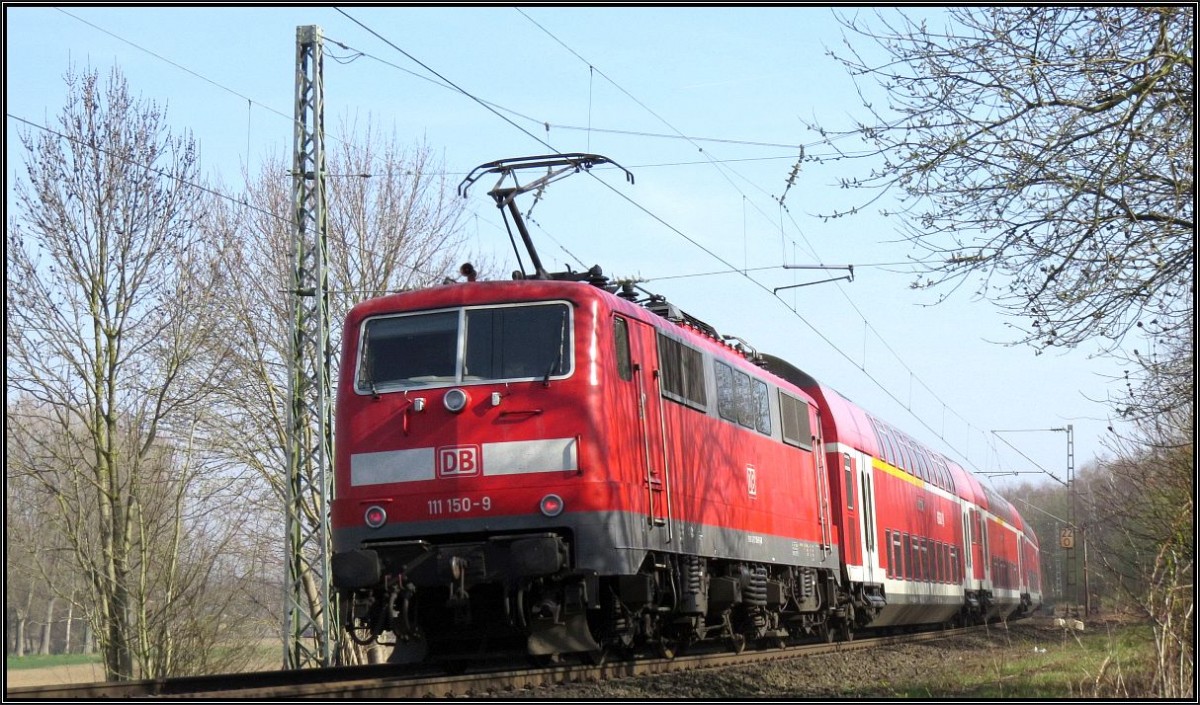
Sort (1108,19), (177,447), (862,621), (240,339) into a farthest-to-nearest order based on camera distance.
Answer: (240,339) < (177,447) < (862,621) < (1108,19)

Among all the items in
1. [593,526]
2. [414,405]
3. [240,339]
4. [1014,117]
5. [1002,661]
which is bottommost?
[1002,661]

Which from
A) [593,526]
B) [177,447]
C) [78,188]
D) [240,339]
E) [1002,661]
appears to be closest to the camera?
[593,526]

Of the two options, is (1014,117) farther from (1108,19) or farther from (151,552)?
(151,552)

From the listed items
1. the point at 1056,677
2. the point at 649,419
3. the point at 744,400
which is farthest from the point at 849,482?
the point at 649,419

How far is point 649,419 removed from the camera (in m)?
12.2

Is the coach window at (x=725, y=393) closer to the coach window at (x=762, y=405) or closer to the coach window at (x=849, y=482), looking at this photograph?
the coach window at (x=762, y=405)

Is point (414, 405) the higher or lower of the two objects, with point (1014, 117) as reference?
lower

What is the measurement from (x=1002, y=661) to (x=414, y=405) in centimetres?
714

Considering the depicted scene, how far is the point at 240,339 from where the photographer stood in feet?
99.8

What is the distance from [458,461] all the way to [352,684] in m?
2.00

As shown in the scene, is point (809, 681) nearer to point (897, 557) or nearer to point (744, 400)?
point (744, 400)

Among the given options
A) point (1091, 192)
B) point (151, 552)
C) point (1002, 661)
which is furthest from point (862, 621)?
point (151, 552)

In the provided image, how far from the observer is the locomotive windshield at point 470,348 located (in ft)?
37.6

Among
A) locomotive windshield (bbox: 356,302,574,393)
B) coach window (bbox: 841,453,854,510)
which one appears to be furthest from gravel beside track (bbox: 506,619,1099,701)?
coach window (bbox: 841,453,854,510)
